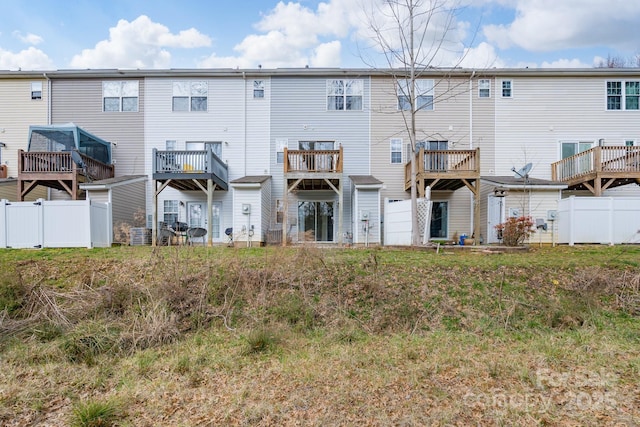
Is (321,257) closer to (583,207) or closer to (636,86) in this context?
(583,207)

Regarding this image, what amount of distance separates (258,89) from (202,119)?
298cm

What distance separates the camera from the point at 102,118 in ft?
51.9

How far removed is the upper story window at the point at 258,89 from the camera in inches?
623

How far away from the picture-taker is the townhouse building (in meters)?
15.5

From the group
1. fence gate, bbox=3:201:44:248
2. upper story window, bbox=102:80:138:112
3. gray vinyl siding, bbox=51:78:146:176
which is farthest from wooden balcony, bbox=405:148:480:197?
upper story window, bbox=102:80:138:112

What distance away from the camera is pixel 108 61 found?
23.1 metres

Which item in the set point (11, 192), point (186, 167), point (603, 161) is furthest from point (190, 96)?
point (603, 161)

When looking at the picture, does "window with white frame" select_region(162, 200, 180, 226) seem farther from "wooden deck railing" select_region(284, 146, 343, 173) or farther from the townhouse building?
"wooden deck railing" select_region(284, 146, 343, 173)

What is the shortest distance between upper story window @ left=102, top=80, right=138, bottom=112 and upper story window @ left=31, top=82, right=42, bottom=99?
116 inches

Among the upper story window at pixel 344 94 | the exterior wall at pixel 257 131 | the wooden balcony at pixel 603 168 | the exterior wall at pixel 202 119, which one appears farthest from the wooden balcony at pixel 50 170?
the wooden balcony at pixel 603 168

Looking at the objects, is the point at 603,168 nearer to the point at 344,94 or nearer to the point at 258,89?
the point at 344,94

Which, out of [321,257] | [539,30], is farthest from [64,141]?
[539,30]

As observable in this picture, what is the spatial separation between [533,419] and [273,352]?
122 inches

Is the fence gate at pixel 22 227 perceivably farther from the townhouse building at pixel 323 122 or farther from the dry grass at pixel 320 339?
the townhouse building at pixel 323 122
